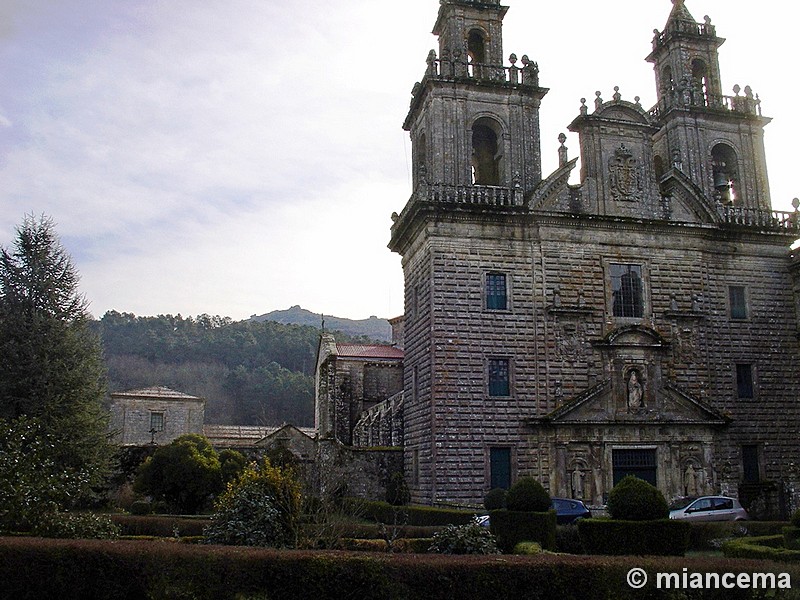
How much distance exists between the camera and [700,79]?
123 ft

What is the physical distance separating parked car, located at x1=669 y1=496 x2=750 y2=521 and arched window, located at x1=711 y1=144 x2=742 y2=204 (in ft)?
50.8

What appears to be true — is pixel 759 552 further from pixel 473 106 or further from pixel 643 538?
pixel 473 106

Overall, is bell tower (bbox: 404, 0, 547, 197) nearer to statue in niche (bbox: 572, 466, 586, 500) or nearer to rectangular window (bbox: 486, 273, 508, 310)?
rectangular window (bbox: 486, 273, 508, 310)

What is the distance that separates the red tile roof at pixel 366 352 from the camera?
46719 mm

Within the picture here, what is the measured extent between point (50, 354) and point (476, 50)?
2222 centimetres

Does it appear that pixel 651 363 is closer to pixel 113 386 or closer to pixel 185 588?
pixel 185 588

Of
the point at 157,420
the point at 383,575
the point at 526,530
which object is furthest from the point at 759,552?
the point at 157,420

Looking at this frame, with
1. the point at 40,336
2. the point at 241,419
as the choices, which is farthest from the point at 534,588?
the point at 241,419

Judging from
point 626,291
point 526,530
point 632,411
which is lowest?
point 526,530

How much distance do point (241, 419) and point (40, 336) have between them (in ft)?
215

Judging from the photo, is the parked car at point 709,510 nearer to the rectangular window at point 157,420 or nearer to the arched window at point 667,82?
the arched window at point 667,82

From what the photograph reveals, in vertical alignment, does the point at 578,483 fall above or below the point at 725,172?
below

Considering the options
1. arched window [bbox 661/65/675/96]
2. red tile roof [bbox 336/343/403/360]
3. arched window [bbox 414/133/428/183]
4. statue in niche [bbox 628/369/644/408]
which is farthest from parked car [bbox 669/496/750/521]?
red tile roof [bbox 336/343/403/360]

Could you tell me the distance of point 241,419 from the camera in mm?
92188
